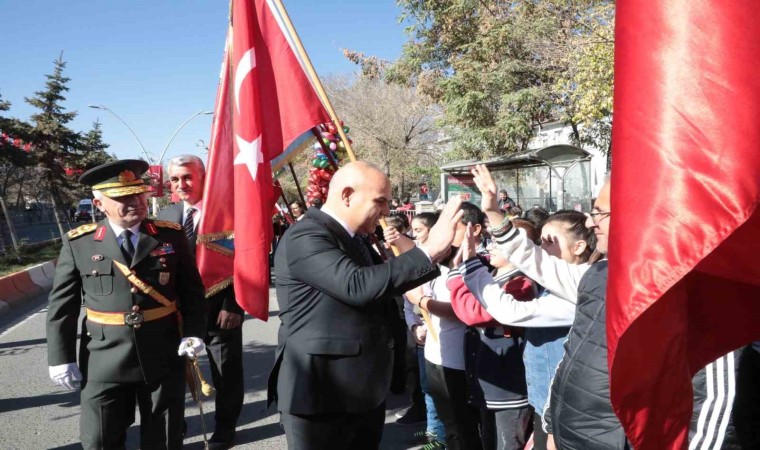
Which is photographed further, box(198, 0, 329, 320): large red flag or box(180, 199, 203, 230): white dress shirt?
box(180, 199, 203, 230): white dress shirt

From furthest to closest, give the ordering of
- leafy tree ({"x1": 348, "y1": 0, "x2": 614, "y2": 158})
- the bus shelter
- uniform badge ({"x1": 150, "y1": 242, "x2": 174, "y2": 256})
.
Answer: leafy tree ({"x1": 348, "y1": 0, "x2": 614, "y2": 158}), the bus shelter, uniform badge ({"x1": 150, "y1": 242, "x2": 174, "y2": 256})

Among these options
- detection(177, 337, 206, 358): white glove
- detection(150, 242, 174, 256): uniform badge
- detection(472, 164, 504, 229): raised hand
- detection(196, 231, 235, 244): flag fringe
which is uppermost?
detection(472, 164, 504, 229): raised hand

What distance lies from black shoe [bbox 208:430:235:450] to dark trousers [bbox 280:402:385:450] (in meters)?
1.97

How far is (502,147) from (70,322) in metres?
16.7

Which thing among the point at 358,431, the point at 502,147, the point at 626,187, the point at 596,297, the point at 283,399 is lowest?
the point at 358,431

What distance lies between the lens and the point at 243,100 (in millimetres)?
3609

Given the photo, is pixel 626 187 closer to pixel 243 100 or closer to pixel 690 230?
pixel 690 230

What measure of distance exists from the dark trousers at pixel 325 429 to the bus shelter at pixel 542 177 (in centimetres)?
994

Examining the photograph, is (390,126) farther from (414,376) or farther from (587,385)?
(587,385)

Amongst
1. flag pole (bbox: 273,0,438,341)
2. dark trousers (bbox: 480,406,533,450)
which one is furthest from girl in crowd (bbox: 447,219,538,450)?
flag pole (bbox: 273,0,438,341)

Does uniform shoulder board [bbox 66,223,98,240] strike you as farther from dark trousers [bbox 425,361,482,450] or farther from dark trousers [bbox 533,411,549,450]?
dark trousers [bbox 533,411,549,450]

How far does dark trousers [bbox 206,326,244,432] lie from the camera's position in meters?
4.23

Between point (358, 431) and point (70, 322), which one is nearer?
point (358, 431)

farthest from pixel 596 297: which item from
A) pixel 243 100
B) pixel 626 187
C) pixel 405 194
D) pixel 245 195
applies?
pixel 405 194
